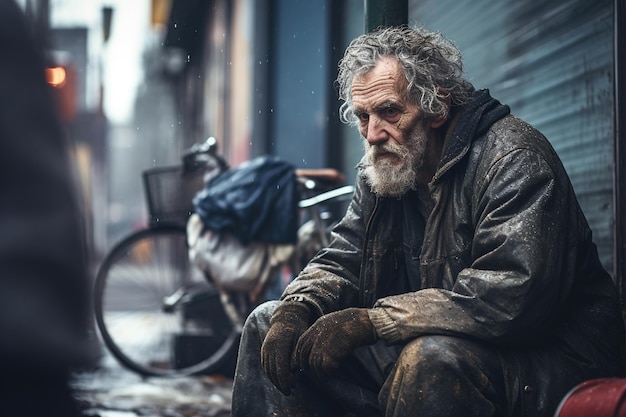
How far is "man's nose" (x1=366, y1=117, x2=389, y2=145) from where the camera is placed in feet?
10.4

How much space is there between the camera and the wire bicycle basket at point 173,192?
6.33m

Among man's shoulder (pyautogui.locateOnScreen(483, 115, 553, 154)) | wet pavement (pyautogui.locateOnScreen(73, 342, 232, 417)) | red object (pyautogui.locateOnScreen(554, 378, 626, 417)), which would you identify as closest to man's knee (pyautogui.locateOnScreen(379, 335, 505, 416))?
red object (pyautogui.locateOnScreen(554, 378, 626, 417))

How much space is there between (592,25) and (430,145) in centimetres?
158

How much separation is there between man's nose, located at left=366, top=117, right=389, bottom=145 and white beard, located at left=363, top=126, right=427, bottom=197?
0.08 ft

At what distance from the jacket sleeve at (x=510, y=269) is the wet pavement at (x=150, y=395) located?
264cm

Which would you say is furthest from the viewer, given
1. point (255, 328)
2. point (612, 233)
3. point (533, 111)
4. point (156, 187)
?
point (156, 187)

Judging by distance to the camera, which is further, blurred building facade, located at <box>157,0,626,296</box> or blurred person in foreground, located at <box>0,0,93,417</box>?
blurred building facade, located at <box>157,0,626,296</box>

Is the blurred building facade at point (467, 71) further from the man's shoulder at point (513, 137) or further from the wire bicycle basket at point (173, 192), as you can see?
the wire bicycle basket at point (173, 192)

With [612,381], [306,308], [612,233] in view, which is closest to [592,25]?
[612,233]

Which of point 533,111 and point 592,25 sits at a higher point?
point 592,25

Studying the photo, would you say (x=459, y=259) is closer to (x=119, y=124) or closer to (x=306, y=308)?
(x=306, y=308)

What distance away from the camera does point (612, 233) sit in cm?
411

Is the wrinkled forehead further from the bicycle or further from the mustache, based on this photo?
the bicycle

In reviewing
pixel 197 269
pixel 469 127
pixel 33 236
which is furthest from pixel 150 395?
pixel 33 236
